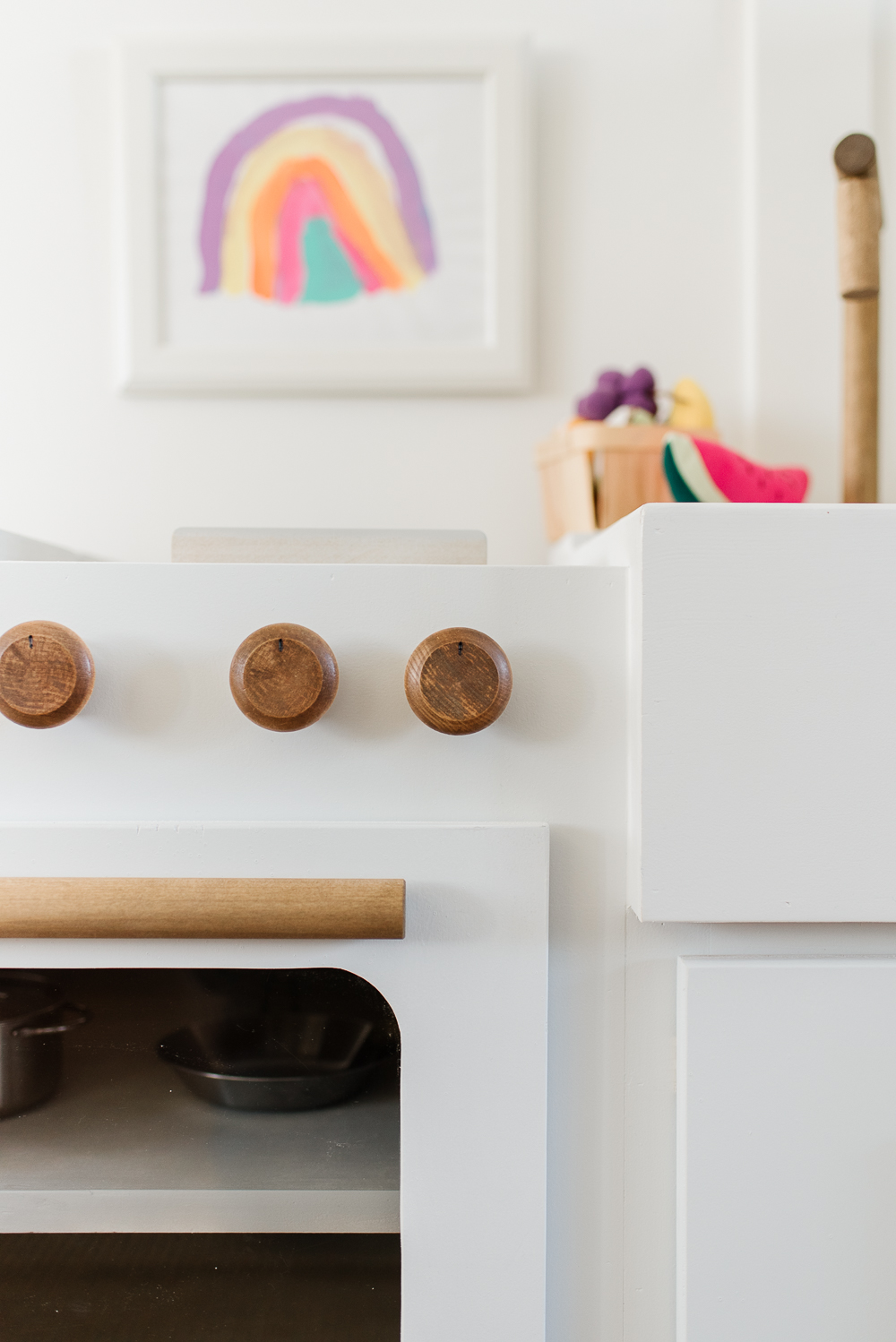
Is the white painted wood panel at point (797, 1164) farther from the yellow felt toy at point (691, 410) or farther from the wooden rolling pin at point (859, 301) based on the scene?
the yellow felt toy at point (691, 410)

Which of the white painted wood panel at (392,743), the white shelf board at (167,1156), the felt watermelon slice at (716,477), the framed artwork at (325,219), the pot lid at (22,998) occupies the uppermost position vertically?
the framed artwork at (325,219)

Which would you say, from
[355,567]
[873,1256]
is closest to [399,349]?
[355,567]

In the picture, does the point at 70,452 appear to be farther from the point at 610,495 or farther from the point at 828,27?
the point at 828,27

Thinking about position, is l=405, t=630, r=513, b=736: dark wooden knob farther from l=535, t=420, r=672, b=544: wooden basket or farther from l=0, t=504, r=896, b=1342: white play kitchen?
l=535, t=420, r=672, b=544: wooden basket

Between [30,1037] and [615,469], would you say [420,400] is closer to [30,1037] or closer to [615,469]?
[615,469]

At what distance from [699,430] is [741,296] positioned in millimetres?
233

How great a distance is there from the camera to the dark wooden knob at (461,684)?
0.46 metres

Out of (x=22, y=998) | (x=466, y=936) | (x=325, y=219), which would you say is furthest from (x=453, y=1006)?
(x=325, y=219)

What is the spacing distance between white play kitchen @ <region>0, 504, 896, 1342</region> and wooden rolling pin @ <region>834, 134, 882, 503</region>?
9.4 inches

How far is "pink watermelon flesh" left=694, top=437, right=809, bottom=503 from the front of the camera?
0.67 m

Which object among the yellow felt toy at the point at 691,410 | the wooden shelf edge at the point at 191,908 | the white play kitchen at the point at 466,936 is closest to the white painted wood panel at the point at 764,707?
the white play kitchen at the point at 466,936

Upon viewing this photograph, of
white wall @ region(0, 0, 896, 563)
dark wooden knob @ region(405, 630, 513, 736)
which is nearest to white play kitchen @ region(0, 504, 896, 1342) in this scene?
dark wooden knob @ region(405, 630, 513, 736)

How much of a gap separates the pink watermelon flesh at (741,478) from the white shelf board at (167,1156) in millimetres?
468

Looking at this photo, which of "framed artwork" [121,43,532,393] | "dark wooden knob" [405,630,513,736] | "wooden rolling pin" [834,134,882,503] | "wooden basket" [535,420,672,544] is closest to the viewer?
"dark wooden knob" [405,630,513,736]
